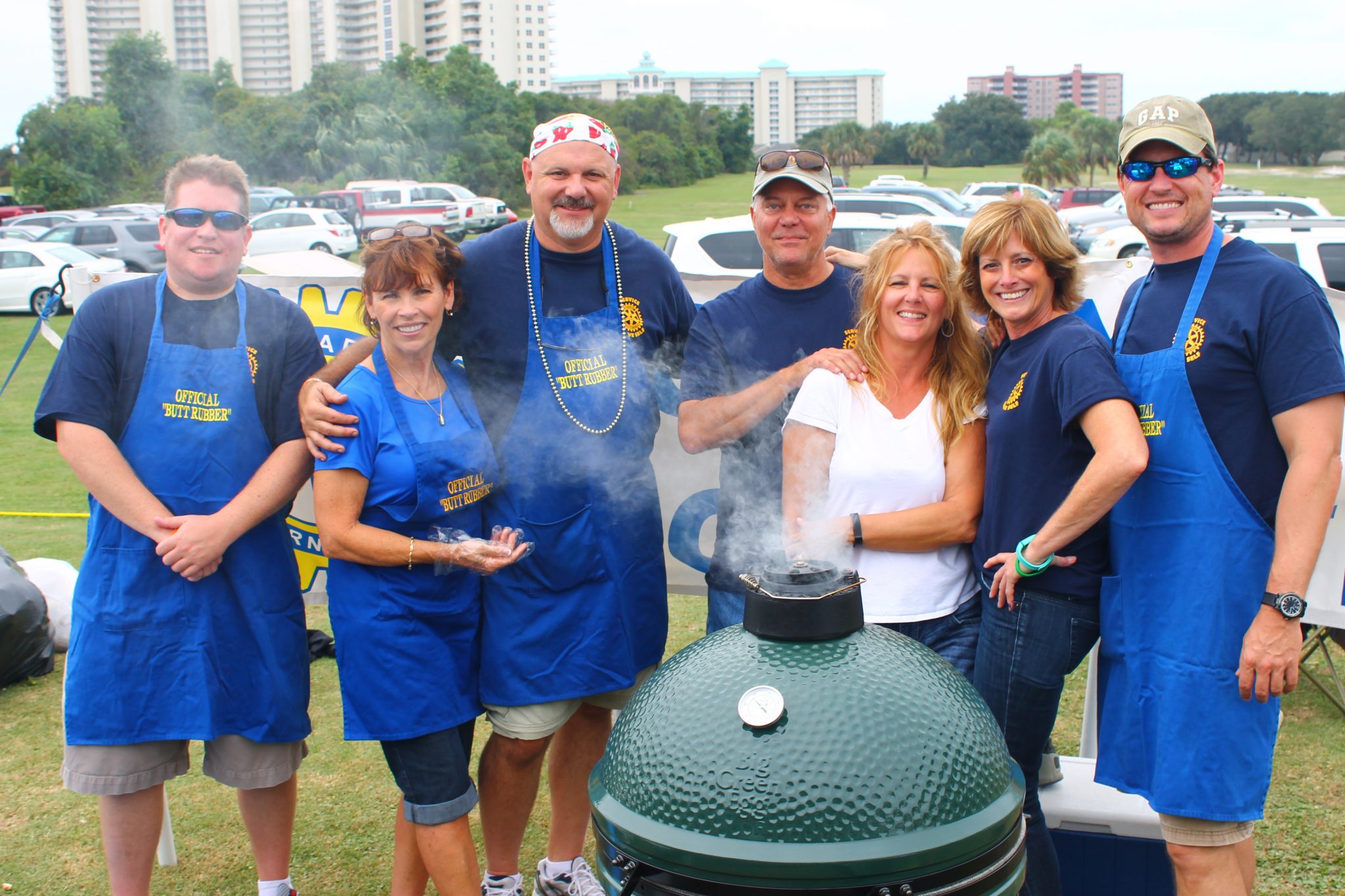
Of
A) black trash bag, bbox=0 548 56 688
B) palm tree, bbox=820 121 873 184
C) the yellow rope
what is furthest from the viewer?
palm tree, bbox=820 121 873 184

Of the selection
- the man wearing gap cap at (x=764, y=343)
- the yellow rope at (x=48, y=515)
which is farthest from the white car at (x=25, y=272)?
the man wearing gap cap at (x=764, y=343)

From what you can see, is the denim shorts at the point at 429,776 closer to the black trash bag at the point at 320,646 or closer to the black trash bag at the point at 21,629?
the black trash bag at the point at 320,646

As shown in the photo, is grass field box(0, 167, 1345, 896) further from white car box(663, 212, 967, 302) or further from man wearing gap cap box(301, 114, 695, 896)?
white car box(663, 212, 967, 302)

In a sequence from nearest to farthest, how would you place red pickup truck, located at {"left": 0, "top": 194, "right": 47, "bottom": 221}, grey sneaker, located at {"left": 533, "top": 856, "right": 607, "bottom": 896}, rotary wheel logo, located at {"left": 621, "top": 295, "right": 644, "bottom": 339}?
rotary wheel logo, located at {"left": 621, "top": 295, "right": 644, "bottom": 339} → grey sneaker, located at {"left": 533, "top": 856, "right": 607, "bottom": 896} → red pickup truck, located at {"left": 0, "top": 194, "right": 47, "bottom": 221}

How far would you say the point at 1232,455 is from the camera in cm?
211

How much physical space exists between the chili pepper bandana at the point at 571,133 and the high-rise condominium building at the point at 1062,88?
616 ft

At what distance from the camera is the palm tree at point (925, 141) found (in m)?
79.1

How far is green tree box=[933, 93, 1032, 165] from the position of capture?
90312 mm

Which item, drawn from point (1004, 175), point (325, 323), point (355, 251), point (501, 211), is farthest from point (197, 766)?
point (1004, 175)

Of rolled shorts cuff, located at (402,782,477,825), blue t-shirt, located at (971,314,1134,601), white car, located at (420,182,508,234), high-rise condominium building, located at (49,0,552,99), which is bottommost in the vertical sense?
rolled shorts cuff, located at (402,782,477,825)

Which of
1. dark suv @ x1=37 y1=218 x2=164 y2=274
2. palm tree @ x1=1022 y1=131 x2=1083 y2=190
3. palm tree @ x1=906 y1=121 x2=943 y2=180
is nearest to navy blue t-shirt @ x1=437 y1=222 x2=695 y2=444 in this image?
dark suv @ x1=37 y1=218 x2=164 y2=274

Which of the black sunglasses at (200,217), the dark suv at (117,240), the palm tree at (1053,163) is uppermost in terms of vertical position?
the palm tree at (1053,163)

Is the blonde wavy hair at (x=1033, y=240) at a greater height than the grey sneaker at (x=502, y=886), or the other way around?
the blonde wavy hair at (x=1033, y=240)

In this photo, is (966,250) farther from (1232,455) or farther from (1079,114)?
(1079,114)
